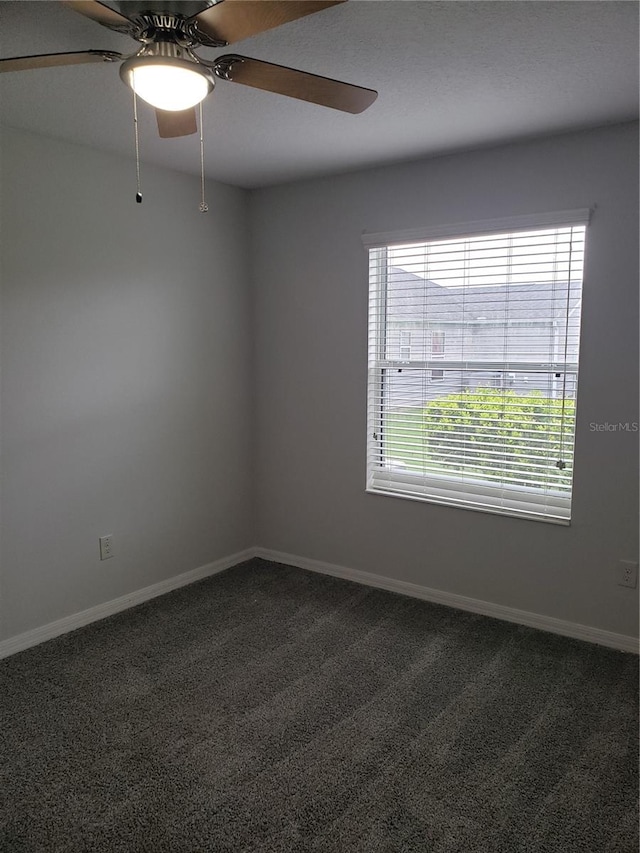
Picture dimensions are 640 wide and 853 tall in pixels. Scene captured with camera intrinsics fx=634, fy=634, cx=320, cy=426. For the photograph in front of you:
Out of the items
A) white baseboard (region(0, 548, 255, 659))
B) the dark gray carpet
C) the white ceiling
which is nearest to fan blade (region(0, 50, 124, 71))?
the white ceiling

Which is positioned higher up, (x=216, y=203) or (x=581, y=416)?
(x=216, y=203)

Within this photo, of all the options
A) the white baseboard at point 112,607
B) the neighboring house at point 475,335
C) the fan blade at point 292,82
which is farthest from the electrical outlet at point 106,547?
the fan blade at point 292,82

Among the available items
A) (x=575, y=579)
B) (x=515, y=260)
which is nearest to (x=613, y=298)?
(x=515, y=260)

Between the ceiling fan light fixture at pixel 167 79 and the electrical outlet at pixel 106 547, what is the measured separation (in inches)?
92.0

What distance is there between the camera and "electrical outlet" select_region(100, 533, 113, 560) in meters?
3.35

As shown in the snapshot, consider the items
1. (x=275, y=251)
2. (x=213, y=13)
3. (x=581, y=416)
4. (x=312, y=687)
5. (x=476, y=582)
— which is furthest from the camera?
(x=275, y=251)

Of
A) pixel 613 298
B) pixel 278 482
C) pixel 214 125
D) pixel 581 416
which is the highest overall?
pixel 214 125

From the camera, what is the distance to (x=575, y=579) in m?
3.07

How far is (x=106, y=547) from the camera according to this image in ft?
11.0

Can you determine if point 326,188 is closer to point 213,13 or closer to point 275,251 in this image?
point 275,251

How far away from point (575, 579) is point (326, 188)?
2.50 m

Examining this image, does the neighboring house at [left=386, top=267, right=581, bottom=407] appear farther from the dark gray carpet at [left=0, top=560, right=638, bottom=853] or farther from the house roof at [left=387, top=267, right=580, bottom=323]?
the dark gray carpet at [left=0, top=560, right=638, bottom=853]

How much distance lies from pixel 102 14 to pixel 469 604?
3.01 m

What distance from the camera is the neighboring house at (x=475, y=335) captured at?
306 cm
